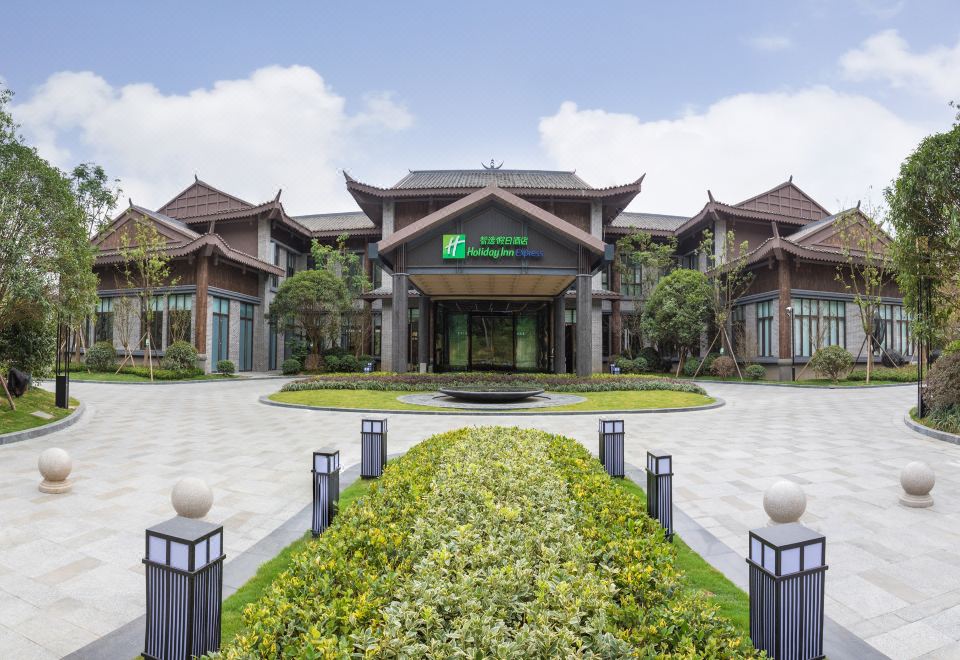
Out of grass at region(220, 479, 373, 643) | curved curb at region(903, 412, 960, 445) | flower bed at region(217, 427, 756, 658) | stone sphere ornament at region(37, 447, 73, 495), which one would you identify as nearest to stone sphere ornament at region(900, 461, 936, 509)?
flower bed at region(217, 427, 756, 658)

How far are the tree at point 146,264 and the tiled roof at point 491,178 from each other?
489 inches

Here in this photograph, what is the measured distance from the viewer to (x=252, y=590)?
3.49 metres

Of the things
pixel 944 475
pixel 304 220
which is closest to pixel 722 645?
pixel 944 475

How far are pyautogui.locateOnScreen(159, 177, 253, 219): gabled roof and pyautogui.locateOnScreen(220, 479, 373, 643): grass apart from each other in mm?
28370

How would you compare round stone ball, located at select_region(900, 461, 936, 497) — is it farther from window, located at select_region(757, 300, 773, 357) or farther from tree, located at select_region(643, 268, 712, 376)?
window, located at select_region(757, 300, 773, 357)

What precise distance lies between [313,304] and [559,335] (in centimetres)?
1269

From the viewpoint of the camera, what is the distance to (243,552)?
13.9 ft

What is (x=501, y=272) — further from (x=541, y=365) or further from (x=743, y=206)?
(x=743, y=206)

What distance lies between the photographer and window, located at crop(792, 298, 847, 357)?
2391 centimetres

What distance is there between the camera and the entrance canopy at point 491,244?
17188mm

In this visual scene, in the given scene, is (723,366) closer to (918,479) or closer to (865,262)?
(865,262)

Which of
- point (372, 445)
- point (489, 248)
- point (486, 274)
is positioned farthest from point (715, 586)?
point (489, 248)

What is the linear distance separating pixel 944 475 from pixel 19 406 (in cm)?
1672

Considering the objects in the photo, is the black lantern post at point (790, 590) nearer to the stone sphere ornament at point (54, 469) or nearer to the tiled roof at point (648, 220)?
the stone sphere ornament at point (54, 469)
